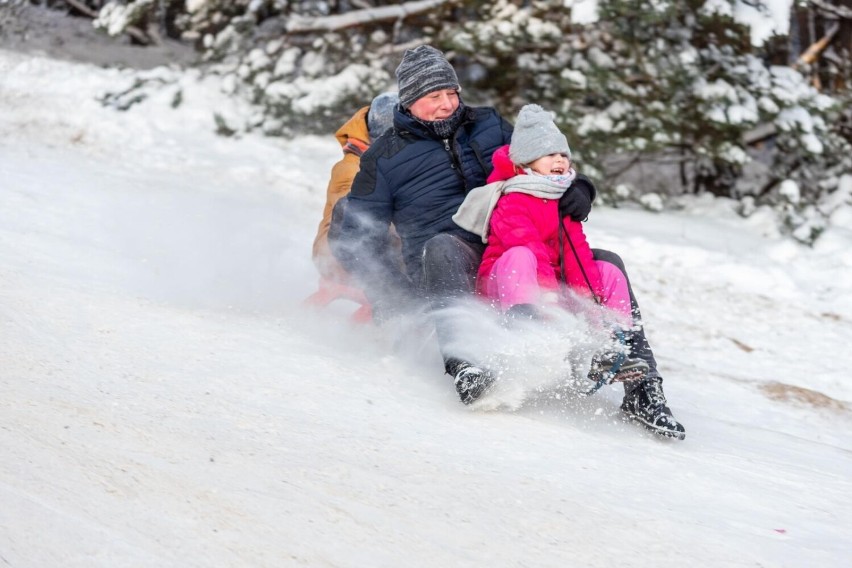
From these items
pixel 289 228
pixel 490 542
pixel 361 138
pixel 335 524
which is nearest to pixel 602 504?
pixel 490 542

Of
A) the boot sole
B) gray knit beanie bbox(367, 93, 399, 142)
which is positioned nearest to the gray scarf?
the boot sole

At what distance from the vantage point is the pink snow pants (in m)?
3.41

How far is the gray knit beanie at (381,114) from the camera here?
4633mm

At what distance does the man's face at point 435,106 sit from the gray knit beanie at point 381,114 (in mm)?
642

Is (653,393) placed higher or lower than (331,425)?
lower

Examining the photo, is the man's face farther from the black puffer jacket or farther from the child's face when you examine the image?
the child's face

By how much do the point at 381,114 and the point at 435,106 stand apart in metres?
0.74

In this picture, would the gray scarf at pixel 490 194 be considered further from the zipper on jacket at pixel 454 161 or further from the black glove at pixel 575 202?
the zipper on jacket at pixel 454 161

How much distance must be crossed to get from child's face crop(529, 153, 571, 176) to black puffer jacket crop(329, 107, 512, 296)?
1.59 feet

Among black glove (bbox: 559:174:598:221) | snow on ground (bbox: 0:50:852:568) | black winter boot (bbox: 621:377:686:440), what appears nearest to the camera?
snow on ground (bbox: 0:50:852:568)

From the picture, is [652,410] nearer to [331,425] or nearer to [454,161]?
[331,425]

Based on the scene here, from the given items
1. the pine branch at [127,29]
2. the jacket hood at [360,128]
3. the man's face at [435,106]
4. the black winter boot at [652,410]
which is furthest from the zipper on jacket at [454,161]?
the pine branch at [127,29]

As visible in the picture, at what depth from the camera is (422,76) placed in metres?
3.95

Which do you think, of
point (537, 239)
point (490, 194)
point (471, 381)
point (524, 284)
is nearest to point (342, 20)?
point (490, 194)
